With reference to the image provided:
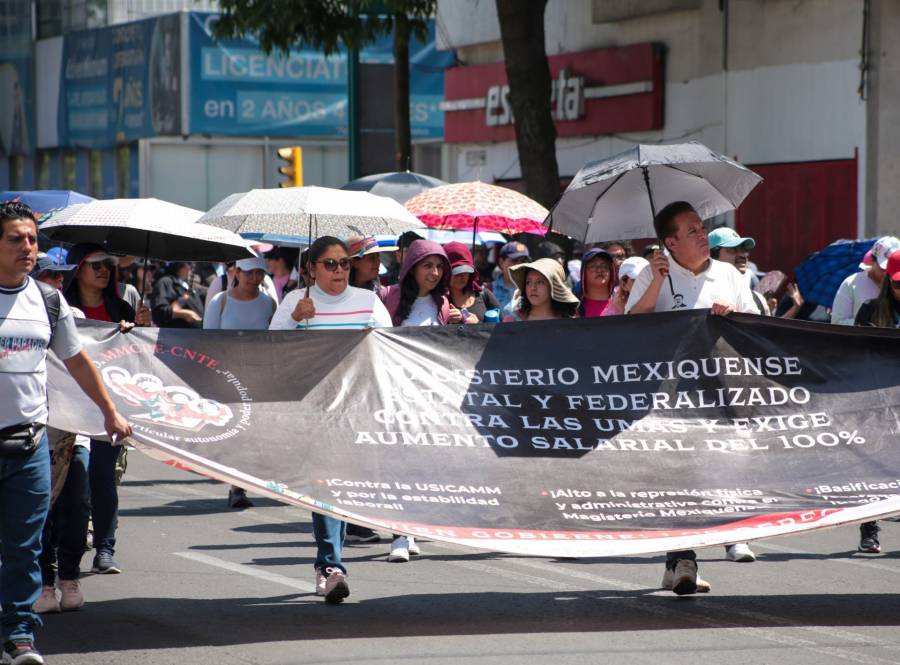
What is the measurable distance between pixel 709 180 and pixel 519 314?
1.39m

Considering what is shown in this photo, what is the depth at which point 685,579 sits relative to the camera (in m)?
7.98

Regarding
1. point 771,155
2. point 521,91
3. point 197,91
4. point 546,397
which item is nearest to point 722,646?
point 546,397

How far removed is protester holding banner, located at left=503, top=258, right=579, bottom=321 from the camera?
9.11 meters

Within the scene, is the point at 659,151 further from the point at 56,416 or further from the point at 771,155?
the point at 771,155

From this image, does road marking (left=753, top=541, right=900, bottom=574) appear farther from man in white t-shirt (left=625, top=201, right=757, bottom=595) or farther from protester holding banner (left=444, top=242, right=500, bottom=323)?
protester holding banner (left=444, top=242, right=500, bottom=323)

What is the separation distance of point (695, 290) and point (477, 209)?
16.8 ft

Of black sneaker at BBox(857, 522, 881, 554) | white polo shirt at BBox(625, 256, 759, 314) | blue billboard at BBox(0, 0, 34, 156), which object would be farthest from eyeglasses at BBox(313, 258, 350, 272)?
blue billboard at BBox(0, 0, 34, 156)

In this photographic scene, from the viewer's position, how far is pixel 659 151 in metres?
8.88

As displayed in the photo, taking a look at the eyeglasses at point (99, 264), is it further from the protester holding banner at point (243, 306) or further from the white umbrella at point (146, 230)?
the protester holding banner at point (243, 306)

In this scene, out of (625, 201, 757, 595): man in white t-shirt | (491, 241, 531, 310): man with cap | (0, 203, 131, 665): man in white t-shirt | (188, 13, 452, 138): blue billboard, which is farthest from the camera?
(188, 13, 452, 138): blue billboard

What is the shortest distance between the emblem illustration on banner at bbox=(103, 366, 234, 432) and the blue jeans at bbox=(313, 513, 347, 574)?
690 millimetres

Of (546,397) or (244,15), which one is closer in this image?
(546,397)

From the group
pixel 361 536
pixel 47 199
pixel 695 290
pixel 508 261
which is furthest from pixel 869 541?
pixel 47 199

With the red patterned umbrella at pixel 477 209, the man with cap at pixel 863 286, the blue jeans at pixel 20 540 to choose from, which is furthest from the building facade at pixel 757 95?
the blue jeans at pixel 20 540
